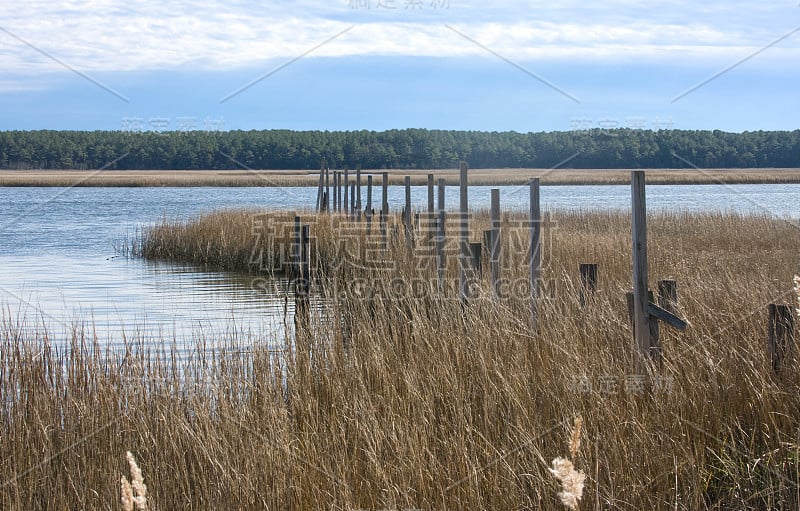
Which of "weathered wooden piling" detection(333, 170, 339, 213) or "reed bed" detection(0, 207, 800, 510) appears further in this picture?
"weathered wooden piling" detection(333, 170, 339, 213)

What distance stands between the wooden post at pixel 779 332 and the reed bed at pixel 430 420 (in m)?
0.09

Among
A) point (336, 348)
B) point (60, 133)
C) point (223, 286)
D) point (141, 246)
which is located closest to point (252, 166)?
point (60, 133)

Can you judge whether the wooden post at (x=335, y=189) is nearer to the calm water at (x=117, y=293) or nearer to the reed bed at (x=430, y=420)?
the calm water at (x=117, y=293)

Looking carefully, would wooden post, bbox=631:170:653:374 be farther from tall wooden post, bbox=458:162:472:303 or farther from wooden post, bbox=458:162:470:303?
tall wooden post, bbox=458:162:472:303

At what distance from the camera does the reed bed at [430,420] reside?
144 inches

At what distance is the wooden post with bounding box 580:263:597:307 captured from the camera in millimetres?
6254

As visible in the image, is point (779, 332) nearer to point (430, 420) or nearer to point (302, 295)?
point (430, 420)

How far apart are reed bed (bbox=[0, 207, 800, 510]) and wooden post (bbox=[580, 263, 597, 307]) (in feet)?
0.48

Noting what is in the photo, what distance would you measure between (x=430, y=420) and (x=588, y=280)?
243cm

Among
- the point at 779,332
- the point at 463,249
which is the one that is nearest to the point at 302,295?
the point at 463,249

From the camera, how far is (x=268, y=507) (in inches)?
140

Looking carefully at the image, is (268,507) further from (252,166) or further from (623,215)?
(252,166)

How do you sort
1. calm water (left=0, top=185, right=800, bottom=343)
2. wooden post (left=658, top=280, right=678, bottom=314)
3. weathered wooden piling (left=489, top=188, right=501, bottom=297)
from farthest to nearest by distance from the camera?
calm water (left=0, top=185, right=800, bottom=343) → weathered wooden piling (left=489, top=188, right=501, bottom=297) → wooden post (left=658, top=280, right=678, bottom=314)

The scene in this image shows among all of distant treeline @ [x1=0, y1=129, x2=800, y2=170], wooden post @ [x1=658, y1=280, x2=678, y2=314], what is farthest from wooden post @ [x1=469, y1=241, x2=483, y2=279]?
distant treeline @ [x1=0, y1=129, x2=800, y2=170]
